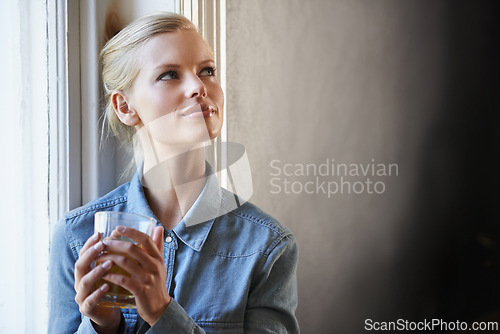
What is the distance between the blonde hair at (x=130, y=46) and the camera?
566 millimetres

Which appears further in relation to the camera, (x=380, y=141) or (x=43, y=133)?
(x=380, y=141)

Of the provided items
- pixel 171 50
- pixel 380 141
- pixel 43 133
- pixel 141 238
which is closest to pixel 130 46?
pixel 171 50

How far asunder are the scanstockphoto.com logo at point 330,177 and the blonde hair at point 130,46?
64cm

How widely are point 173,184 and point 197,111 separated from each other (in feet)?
0.36

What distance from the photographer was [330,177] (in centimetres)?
133

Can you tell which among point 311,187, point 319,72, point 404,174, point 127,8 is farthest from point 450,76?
point 127,8

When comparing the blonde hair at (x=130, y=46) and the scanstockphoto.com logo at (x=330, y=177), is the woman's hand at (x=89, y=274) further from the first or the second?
the scanstockphoto.com logo at (x=330, y=177)

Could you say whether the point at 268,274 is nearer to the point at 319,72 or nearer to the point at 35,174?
the point at 35,174

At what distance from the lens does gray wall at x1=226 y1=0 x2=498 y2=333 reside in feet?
3.99

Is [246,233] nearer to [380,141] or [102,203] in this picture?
[102,203]

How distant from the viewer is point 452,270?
1493mm

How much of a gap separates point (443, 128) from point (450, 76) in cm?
16

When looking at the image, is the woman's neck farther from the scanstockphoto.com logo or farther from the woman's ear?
the scanstockphoto.com logo

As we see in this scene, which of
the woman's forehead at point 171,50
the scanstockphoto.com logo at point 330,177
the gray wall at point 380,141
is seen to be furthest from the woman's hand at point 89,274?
the scanstockphoto.com logo at point 330,177
